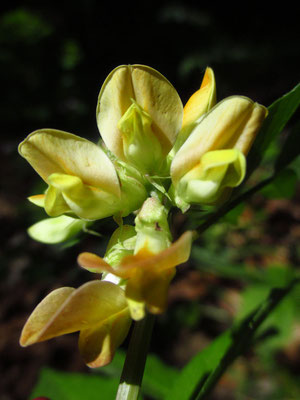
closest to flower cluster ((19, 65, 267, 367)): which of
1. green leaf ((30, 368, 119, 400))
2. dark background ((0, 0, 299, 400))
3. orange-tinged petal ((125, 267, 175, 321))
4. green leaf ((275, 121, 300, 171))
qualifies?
orange-tinged petal ((125, 267, 175, 321))

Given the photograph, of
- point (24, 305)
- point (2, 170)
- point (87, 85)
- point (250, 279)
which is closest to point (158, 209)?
point (250, 279)

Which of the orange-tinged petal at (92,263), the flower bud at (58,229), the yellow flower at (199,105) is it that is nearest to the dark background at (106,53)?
the flower bud at (58,229)

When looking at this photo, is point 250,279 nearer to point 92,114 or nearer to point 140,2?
point 92,114

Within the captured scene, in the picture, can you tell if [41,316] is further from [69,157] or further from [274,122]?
[274,122]

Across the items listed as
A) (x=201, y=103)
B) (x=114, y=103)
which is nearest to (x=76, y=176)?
(x=114, y=103)

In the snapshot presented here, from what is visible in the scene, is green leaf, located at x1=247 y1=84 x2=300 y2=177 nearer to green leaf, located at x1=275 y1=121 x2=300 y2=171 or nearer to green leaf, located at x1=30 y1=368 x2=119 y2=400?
green leaf, located at x1=275 y1=121 x2=300 y2=171

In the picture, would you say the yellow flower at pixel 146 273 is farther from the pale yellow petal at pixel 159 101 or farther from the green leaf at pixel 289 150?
the green leaf at pixel 289 150
